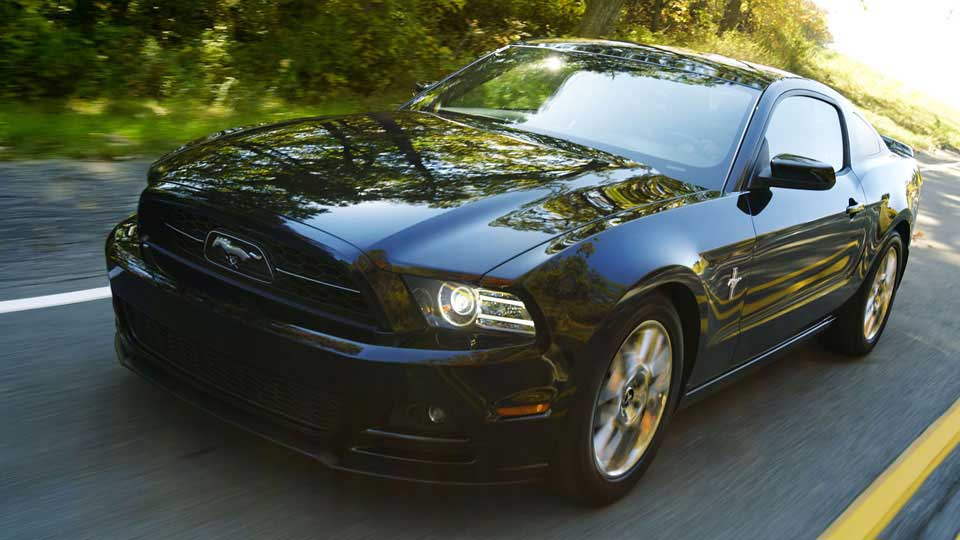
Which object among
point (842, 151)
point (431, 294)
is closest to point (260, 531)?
point (431, 294)

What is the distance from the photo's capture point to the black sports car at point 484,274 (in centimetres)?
293

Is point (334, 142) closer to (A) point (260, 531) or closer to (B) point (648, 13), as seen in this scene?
(A) point (260, 531)

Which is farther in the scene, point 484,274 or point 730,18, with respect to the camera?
point 730,18

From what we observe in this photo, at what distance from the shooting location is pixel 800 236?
4.38m

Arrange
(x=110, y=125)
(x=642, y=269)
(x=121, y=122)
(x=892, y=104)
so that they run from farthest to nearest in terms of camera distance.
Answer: (x=892, y=104) → (x=121, y=122) → (x=110, y=125) → (x=642, y=269)

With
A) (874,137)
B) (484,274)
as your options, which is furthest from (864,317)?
(484,274)

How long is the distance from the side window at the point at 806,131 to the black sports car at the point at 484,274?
0.11ft

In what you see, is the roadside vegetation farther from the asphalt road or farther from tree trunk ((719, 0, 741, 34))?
tree trunk ((719, 0, 741, 34))

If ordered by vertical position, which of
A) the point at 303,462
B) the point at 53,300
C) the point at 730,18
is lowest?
the point at 730,18

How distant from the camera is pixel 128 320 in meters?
3.54

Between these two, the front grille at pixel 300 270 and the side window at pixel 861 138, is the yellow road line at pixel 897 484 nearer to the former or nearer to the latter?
the side window at pixel 861 138

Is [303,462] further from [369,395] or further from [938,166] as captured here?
[938,166]

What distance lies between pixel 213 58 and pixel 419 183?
7810 mm

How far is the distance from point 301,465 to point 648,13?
20.7m
